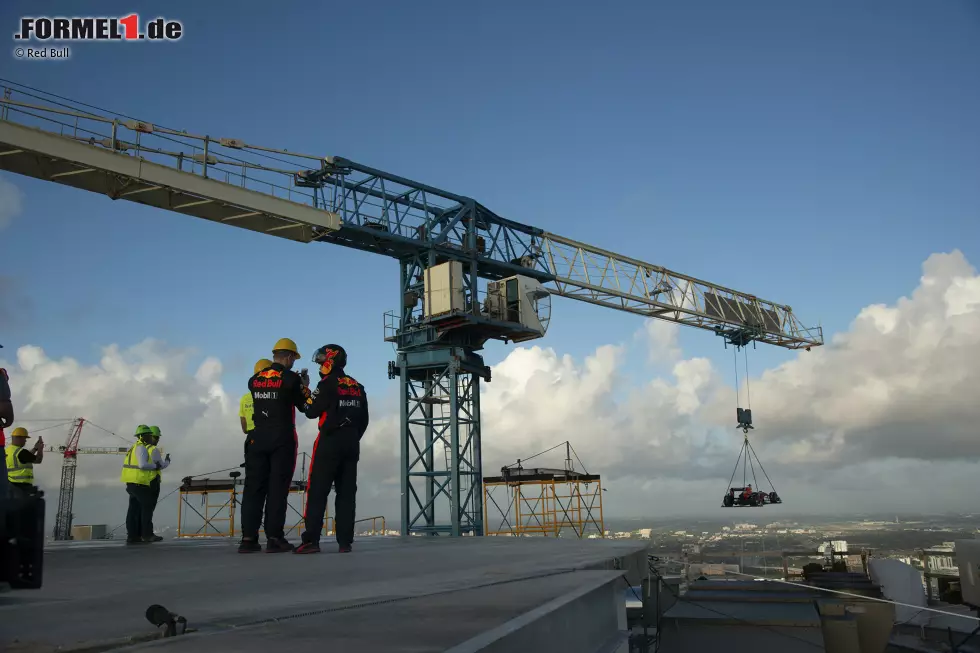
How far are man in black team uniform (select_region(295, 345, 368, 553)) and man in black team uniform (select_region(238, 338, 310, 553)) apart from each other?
A: 0.26m

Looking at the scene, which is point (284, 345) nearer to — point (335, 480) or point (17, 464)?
point (335, 480)

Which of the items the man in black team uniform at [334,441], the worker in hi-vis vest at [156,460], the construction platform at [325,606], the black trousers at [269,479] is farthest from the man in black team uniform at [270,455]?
the worker in hi-vis vest at [156,460]

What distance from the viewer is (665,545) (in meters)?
12.2

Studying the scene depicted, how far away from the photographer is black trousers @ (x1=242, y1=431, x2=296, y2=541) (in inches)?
295

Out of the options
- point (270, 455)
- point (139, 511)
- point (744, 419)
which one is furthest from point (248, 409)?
point (744, 419)

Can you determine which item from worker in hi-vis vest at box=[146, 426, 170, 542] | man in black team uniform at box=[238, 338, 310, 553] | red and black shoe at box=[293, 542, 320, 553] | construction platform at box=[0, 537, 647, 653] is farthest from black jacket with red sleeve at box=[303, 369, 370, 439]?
worker in hi-vis vest at box=[146, 426, 170, 542]

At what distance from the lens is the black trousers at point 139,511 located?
33.2 ft

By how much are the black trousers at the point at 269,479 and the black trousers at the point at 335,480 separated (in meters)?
0.28

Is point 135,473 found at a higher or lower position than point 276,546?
higher

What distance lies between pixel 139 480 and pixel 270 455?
12.3 ft

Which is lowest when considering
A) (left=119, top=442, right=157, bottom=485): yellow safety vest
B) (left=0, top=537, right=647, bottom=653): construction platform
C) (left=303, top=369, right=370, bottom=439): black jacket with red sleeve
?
(left=0, top=537, right=647, bottom=653): construction platform

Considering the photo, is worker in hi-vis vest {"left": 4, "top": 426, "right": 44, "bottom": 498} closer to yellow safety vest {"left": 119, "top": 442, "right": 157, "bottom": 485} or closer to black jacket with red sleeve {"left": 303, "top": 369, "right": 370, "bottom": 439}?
yellow safety vest {"left": 119, "top": 442, "right": 157, "bottom": 485}

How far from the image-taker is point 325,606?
136 inches

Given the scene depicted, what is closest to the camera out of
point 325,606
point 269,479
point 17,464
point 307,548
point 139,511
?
point 325,606
